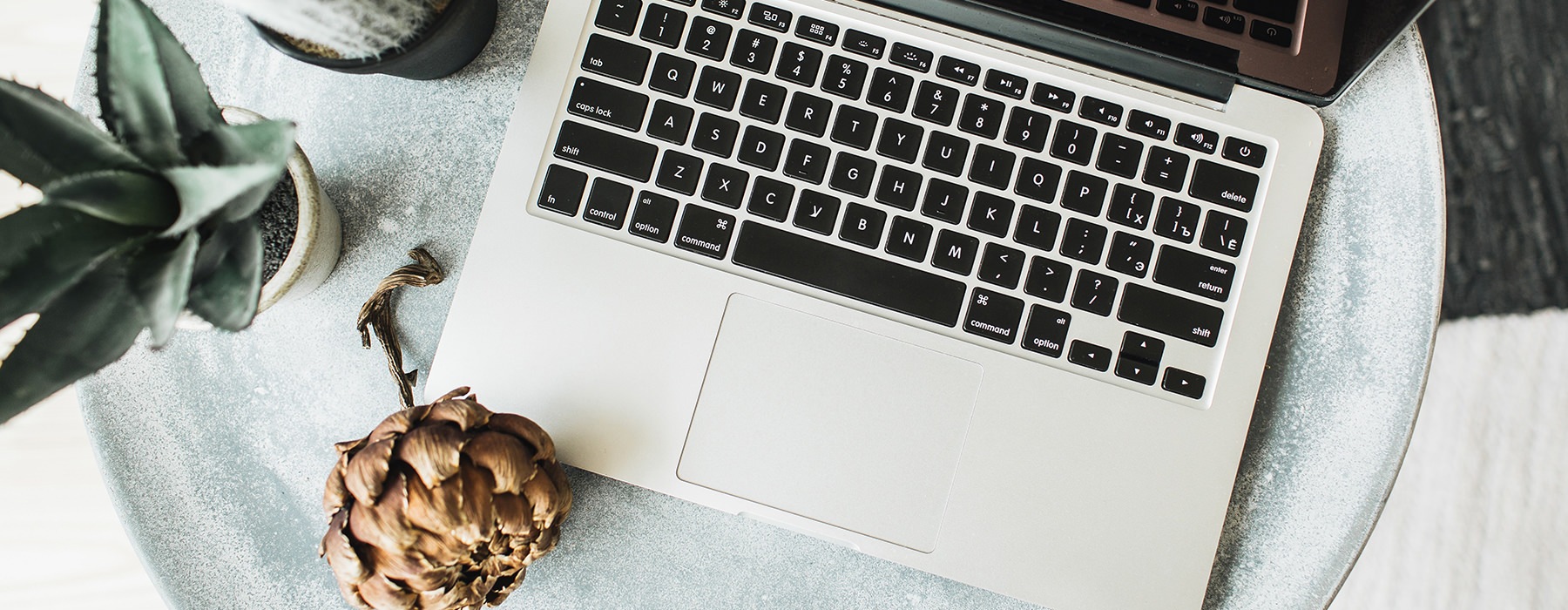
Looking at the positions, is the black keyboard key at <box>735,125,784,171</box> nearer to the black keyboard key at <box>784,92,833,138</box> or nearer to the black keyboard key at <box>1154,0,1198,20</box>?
the black keyboard key at <box>784,92,833,138</box>

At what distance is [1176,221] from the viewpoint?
483 mm

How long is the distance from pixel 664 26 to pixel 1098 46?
0.83 ft

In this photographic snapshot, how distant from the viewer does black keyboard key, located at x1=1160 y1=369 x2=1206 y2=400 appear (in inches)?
18.8

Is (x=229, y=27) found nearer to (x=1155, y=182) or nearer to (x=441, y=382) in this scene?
(x=441, y=382)

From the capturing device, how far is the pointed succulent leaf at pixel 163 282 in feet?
1.08

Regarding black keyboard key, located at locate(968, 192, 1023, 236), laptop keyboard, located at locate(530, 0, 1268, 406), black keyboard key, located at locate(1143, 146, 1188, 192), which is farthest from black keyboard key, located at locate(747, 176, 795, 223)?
black keyboard key, located at locate(1143, 146, 1188, 192)

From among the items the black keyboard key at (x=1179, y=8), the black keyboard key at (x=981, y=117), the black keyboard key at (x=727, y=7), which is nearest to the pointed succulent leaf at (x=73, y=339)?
the black keyboard key at (x=727, y=7)

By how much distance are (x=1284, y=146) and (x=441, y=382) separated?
1.67 ft

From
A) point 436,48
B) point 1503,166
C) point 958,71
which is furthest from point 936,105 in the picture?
point 1503,166

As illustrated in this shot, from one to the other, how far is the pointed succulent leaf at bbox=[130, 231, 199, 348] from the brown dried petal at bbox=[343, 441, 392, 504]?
105 millimetres

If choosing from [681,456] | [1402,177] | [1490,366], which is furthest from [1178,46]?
[1490,366]

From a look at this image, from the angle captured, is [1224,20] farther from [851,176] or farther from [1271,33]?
[851,176]

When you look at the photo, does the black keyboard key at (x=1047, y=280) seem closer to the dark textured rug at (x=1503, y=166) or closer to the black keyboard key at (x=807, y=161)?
the black keyboard key at (x=807, y=161)

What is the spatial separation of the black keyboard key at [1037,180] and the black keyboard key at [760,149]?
0.46ft
